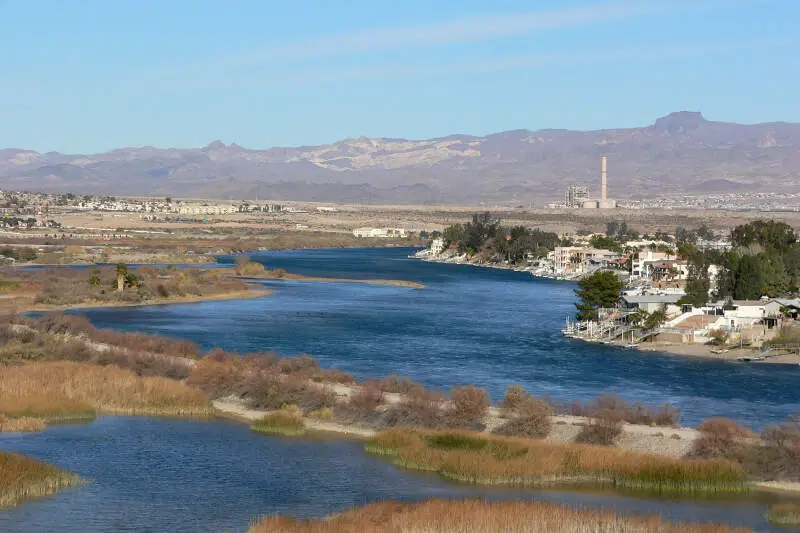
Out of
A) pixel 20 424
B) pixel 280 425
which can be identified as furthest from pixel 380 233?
pixel 20 424

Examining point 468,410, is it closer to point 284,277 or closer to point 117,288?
point 117,288

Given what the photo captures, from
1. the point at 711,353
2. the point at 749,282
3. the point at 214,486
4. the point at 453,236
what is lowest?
the point at 711,353

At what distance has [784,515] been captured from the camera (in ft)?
85.6

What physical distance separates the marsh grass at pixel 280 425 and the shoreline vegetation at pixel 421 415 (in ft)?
0.15

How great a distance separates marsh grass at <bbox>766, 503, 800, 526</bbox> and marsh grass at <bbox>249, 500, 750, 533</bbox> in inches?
108

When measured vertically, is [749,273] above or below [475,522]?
above

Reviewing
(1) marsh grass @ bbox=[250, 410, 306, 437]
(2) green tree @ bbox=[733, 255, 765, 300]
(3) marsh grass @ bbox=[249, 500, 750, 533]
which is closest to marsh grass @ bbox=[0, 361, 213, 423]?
(1) marsh grass @ bbox=[250, 410, 306, 437]

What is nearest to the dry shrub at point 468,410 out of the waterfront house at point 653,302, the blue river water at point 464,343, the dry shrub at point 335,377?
the blue river water at point 464,343

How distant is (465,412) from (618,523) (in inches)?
419

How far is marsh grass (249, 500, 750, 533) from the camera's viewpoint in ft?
76.2

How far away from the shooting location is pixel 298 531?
23000 mm

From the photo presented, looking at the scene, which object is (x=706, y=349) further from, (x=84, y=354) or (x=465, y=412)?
(x=84, y=354)

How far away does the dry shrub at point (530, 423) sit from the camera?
32656 mm

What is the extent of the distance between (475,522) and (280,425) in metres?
12.1
